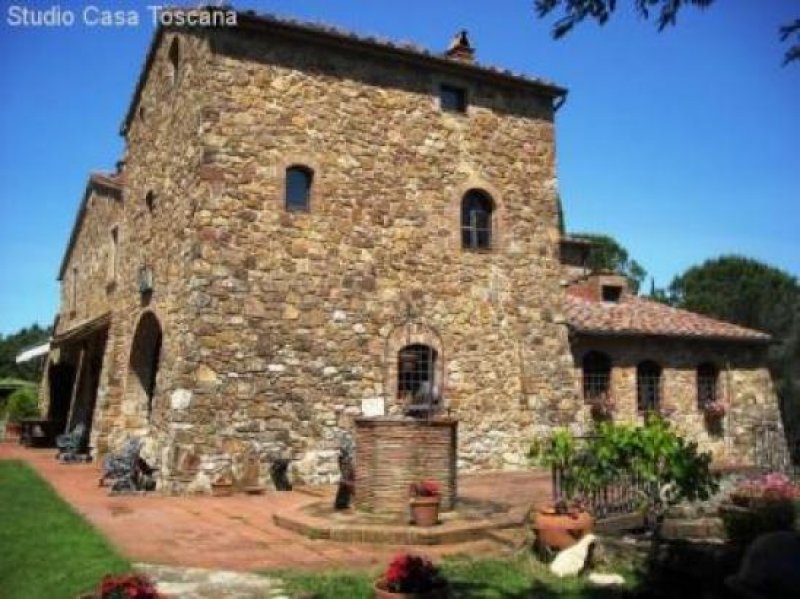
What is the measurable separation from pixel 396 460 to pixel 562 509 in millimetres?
2409

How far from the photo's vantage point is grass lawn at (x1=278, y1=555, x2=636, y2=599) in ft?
21.0

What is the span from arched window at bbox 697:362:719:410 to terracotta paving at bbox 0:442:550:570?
247 inches

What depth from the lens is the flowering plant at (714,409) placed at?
18.2 metres

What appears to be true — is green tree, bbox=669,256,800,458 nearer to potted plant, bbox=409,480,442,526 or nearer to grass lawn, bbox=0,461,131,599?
potted plant, bbox=409,480,442,526

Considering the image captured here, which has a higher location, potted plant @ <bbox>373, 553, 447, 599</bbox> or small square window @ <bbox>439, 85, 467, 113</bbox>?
small square window @ <bbox>439, 85, 467, 113</bbox>

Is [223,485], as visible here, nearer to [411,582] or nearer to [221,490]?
[221,490]

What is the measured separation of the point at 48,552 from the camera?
779cm

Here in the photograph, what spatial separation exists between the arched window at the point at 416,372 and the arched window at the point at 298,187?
10.9ft

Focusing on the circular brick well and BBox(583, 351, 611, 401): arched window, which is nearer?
the circular brick well

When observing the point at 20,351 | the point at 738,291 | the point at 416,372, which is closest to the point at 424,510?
the point at 416,372

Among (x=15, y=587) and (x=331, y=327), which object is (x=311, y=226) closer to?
(x=331, y=327)

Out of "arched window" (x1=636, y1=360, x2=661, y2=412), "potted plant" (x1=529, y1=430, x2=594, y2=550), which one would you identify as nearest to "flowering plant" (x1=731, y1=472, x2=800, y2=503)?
"potted plant" (x1=529, y1=430, x2=594, y2=550)

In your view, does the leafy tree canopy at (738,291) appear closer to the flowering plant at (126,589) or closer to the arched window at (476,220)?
the arched window at (476,220)

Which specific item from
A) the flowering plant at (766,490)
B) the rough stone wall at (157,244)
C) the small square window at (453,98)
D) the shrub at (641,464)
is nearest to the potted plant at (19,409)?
the rough stone wall at (157,244)
